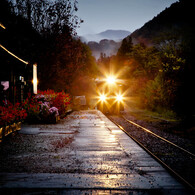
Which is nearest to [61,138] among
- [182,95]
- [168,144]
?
[168,144]

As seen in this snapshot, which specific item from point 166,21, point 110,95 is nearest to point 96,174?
point 110,95

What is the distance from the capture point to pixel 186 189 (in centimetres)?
373

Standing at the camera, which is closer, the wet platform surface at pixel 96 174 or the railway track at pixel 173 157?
the wet platform surface at pixel 96 174

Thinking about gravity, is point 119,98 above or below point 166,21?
below

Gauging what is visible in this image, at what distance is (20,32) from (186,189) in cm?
1790

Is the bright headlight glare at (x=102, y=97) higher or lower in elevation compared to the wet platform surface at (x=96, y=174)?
higher

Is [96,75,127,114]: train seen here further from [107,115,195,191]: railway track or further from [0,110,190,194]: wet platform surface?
[0,110,190,194]: wet platform surface

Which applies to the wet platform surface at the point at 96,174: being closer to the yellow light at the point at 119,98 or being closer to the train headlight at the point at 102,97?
the yellow light at the point at 119,98

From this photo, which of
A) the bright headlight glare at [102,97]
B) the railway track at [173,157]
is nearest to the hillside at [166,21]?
the bright headlight glare at [102,97]

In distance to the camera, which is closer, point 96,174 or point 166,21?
point 96,174

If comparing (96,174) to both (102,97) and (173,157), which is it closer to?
(173,157)

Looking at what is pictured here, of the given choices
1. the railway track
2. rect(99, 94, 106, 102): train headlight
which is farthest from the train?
the railway track

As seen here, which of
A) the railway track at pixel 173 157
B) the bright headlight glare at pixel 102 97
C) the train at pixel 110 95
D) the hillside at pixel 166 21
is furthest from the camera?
the hillside at pixel 166 21

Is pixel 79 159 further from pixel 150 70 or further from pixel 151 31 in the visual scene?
pixel 151 31
